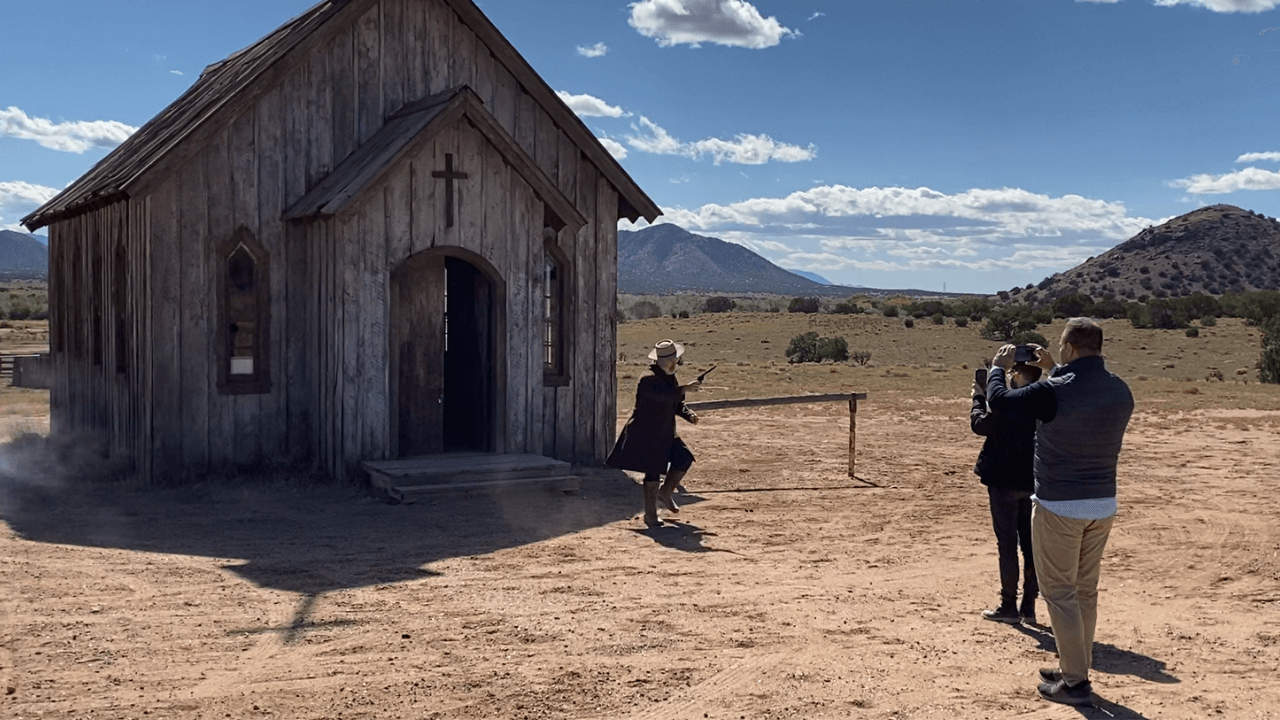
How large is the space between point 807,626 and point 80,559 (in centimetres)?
555

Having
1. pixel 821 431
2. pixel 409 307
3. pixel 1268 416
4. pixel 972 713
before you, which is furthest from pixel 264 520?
pixel 1268 416

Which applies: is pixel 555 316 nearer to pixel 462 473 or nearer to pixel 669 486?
pixel 462 473

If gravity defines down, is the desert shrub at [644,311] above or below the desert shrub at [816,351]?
above

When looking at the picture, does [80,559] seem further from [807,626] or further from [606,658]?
[807,626]

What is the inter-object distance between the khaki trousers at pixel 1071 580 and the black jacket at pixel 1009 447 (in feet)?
3.68

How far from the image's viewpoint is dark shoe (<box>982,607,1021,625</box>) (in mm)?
7645

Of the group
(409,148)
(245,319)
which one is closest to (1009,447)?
(409,148)

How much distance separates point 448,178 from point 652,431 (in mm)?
3929

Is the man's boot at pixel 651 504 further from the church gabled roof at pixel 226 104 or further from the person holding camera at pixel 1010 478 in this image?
the church gabled roof at pixel 226 104

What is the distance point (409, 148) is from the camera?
1217 centimetres

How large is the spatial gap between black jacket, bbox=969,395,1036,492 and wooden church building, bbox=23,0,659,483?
22.8 feet

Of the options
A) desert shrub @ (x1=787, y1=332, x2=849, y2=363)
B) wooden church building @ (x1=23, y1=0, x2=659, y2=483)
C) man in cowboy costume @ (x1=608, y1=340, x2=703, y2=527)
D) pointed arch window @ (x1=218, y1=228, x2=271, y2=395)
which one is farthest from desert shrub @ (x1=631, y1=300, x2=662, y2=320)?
man in cowboy costume @ (x1=608, y1=340, x2=703, y2=527)

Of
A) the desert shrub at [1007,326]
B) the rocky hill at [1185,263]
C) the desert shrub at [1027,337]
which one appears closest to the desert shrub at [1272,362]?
the desert shrub at [1027,337]

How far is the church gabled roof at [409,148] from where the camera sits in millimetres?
12047
